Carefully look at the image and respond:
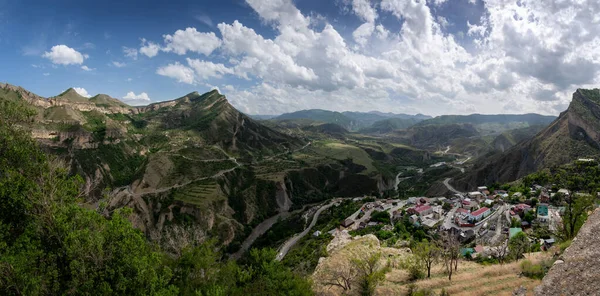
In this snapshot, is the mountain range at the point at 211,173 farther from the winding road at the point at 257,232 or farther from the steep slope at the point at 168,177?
the winding road at the point at 257,232

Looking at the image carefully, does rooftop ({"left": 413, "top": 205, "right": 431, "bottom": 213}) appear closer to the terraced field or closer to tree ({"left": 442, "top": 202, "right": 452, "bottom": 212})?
tree ({"left": 442, "top": 202, "right": 452, "bottom": 212})

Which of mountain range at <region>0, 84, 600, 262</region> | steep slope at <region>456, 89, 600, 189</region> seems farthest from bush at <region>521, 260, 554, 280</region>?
steep slope at <region>456, 89, 600, 189</region>

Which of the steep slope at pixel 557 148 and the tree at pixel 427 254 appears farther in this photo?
the steep slope at pixel 557 148

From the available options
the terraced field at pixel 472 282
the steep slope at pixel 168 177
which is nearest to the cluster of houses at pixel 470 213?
the terraced field at pixel 472 282

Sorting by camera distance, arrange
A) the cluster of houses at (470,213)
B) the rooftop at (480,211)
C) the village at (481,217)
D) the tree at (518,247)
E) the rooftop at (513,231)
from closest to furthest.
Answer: the tree at (518,247) → the rooftop at (513,231) → the village at (481,217) → the cluster of houses at (470,213) → the rooftop at (480,211)

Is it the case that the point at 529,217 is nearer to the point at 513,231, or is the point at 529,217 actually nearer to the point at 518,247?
the point at 513,231

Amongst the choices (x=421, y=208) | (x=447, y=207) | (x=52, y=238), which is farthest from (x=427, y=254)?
(x=447, y=207)
